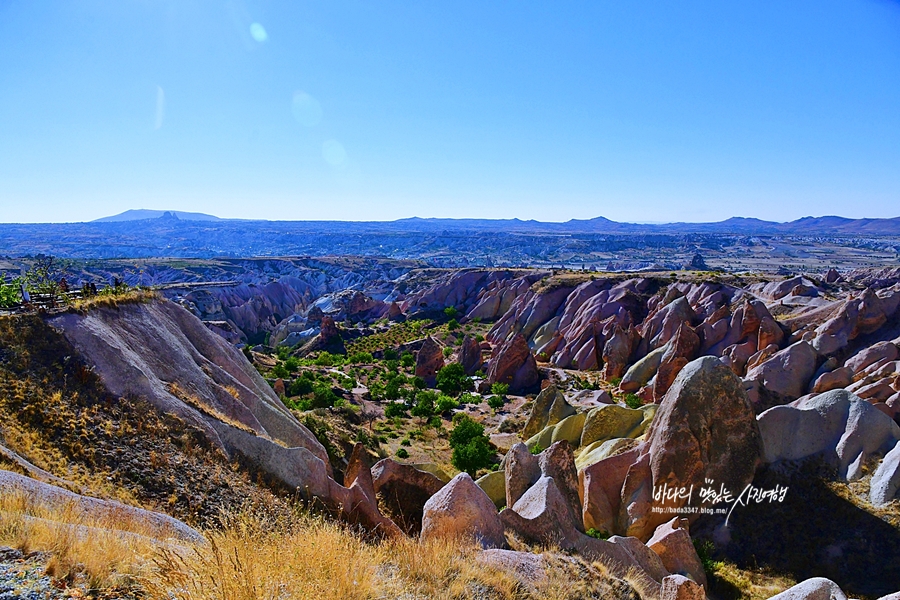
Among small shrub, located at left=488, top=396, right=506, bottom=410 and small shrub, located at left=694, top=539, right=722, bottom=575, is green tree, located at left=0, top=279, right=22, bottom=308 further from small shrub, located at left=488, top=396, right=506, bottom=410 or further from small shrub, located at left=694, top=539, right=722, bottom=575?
small shrub, located at left=488, top=396, right=506, bottom=410

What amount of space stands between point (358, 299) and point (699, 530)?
76.5 metres

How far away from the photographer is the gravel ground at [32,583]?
16.3 ft

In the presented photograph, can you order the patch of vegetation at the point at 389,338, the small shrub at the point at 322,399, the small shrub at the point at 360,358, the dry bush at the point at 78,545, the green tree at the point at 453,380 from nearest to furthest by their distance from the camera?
the dry bush at the point at 78,545 < the small shrub at the point at 322,399 < the green tree at the point at 453,380 < the small shrub at the point at 360,358 < the patch of vegetation at the point at 389,338

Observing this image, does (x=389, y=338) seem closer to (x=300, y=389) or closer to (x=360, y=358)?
(x=360, y=358)

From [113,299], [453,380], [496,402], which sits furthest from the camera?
[453,380]

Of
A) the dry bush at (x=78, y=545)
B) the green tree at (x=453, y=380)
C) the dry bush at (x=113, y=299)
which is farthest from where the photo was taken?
the green tree at (x=453, y=380)

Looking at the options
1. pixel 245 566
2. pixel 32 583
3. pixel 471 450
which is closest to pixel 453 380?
pixel 471 450

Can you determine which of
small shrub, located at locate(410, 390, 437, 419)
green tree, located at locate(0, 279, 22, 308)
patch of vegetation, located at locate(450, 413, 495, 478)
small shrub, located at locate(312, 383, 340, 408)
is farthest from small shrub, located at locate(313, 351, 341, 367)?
green tree, located at locate(0, 279, 22, 308)

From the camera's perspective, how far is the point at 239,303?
92625 mm

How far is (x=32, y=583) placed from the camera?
512 cm

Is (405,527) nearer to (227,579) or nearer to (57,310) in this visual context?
(227,579)

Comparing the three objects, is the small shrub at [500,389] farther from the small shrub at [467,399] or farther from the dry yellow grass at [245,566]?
the dry yellow grass at [245,566]

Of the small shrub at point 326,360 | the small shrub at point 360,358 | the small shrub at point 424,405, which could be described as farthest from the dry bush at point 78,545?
the small shrub at point 360,358

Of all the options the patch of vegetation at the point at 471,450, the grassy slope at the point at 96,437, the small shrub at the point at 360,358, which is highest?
the grassy slope at the point at 96,437
